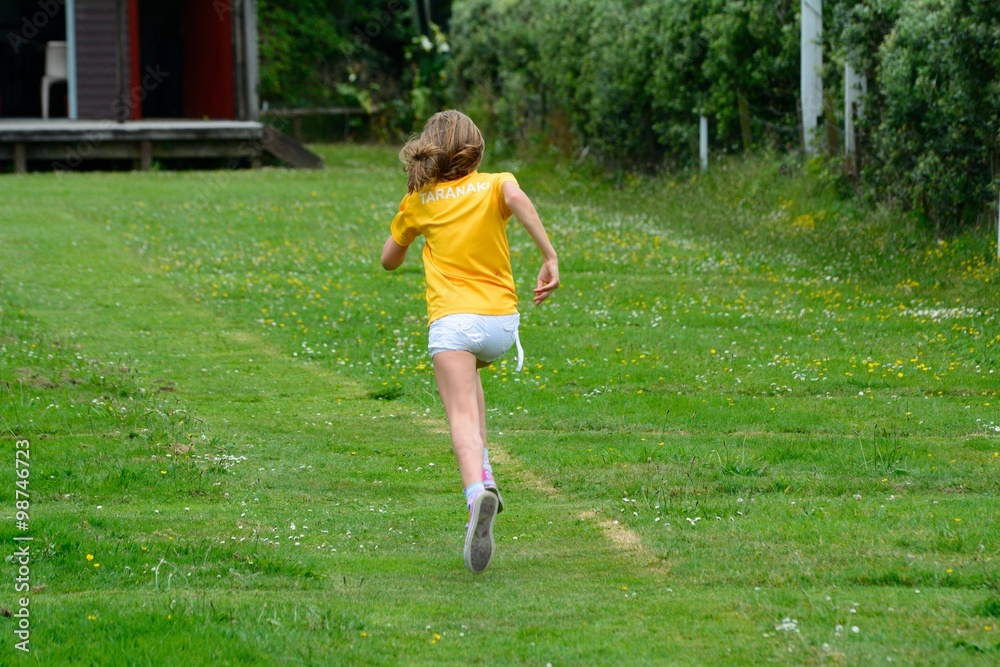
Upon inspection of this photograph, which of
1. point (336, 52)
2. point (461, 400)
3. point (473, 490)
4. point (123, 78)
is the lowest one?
point (473, 490)

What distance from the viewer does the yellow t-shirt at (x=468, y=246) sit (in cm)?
509

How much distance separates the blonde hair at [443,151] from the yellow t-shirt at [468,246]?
1.9 inches

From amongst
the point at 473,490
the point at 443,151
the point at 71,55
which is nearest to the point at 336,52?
the point at 71,55

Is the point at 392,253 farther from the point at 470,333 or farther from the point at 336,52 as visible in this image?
the point at 336,52

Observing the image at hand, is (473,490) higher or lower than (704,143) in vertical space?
lower

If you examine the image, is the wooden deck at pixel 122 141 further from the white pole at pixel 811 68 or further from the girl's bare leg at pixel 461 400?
the girl's bare leg at pixel 461 400

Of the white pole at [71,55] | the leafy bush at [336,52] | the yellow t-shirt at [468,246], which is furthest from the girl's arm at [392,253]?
the leafy bush at [336,52]

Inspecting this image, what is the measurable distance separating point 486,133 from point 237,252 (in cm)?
1365

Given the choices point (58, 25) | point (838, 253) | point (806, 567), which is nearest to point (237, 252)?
point (838, 253)

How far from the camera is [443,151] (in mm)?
5055

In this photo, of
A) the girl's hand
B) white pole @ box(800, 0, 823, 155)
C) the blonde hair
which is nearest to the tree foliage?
white pole @ box(800, 0, 823, 155)

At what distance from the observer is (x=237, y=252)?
14.7m

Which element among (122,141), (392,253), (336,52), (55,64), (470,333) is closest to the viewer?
(470,333)

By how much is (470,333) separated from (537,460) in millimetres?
1808
